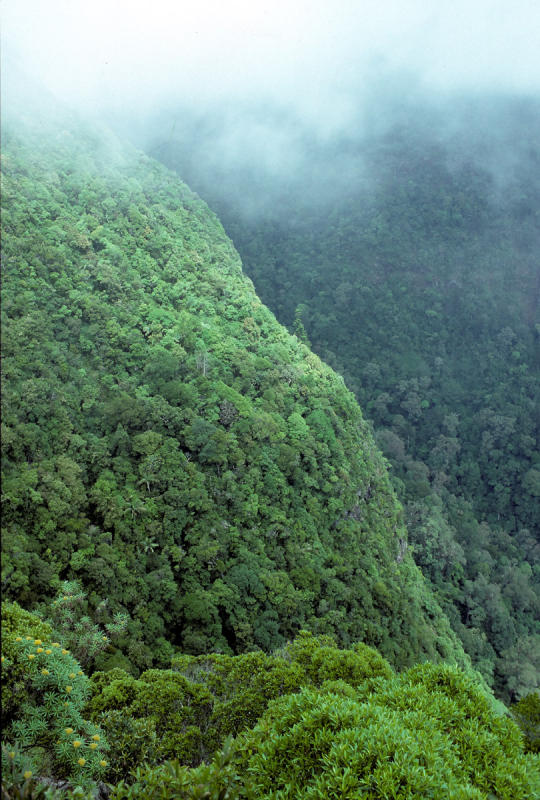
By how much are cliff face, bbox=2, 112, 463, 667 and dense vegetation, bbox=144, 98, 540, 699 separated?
58.5 feet

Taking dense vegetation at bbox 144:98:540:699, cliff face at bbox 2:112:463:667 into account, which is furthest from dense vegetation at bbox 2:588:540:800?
dense vegetation at bbox 144:98:540:699

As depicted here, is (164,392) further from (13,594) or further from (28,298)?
(13,594)

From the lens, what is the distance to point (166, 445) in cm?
2984

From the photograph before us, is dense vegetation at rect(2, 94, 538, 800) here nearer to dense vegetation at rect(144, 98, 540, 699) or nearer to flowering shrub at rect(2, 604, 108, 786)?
flowering shrub at rect(2, 604, 108, 786)

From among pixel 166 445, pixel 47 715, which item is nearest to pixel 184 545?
pixel 166 445

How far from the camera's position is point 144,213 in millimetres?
42969

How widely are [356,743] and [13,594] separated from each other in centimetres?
1453

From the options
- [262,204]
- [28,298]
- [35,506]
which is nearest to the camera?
[35,506]

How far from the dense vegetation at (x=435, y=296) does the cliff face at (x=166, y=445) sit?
17826mm

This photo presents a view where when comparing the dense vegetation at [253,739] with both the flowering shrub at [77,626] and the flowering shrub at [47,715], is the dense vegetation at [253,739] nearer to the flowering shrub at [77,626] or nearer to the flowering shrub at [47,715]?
the flowering shrub at [47,715]

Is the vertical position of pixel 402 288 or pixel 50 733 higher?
pixel 402 288

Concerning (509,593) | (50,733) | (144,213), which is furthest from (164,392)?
(509,593)

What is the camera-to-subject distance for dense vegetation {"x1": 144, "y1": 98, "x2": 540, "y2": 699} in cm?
5869

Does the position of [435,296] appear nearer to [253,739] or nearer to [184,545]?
[184,545]
